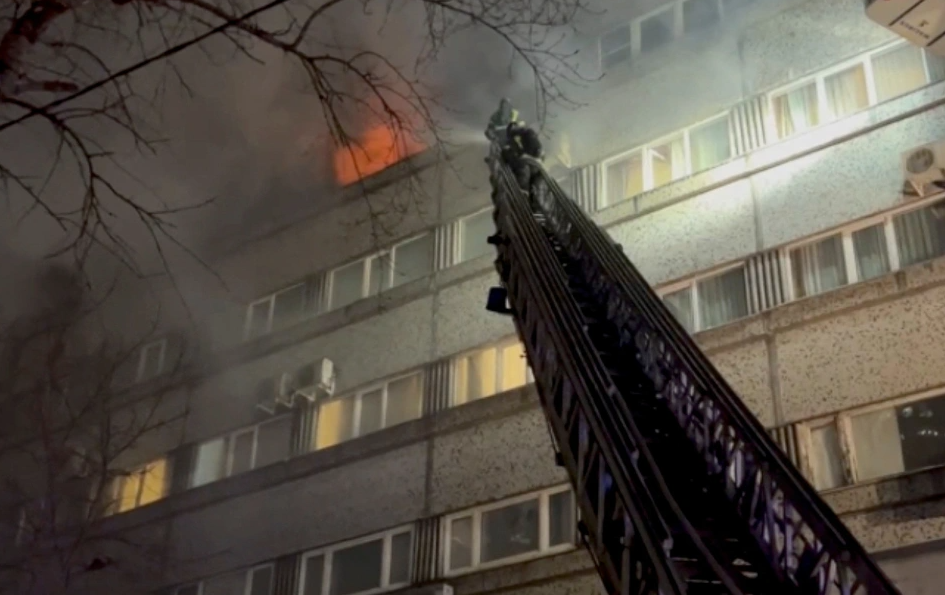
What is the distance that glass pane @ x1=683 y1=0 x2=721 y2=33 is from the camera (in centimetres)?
1452

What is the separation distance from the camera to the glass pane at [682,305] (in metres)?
12.3

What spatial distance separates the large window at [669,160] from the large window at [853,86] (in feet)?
2.61

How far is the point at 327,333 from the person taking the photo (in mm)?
16156

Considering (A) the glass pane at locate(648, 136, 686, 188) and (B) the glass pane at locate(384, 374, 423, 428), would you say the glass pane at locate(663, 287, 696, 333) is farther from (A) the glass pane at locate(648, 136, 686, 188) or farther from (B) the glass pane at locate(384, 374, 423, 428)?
(B) the glass pane at locate(384, 374, 423, 428)

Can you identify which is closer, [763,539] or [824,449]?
[763,539]

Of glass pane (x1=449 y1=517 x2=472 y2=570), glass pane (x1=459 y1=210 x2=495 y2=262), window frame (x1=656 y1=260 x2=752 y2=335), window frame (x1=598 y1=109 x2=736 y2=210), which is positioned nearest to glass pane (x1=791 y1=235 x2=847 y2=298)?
window frame (x1=656 y1=260 x2=752 y2=335)

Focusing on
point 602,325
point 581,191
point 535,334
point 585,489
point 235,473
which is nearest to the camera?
point 585,489

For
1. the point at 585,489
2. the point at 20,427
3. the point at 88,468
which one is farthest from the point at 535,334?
the point at 20,427

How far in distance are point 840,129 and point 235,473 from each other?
32.2ft

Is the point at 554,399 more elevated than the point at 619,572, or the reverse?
the point at 554,399

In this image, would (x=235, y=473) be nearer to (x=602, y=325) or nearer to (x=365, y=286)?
(x=365, y=286)

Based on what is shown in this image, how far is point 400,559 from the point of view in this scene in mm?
13109

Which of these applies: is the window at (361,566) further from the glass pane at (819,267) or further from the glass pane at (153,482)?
the glass pane at (819,267)

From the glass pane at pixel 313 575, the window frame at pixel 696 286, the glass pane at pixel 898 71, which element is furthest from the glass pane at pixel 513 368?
the glass pane at pixel 898 71
